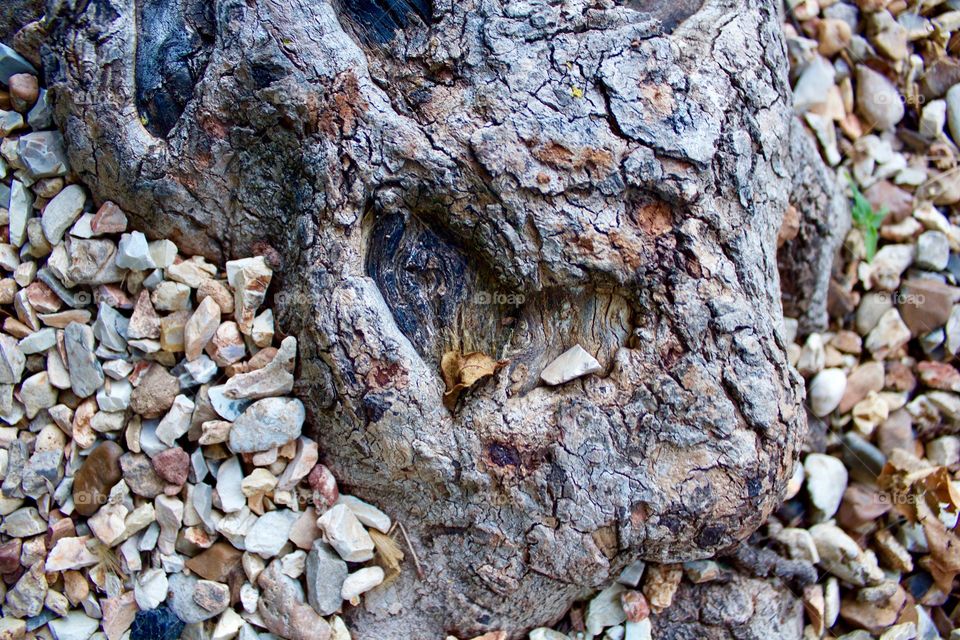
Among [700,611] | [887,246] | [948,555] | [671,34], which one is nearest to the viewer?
[671,34]

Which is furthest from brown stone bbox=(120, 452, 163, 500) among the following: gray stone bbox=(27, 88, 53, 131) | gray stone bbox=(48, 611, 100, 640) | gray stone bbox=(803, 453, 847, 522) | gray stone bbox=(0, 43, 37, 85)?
gray stone bbox=(803, 453, 847, 522)

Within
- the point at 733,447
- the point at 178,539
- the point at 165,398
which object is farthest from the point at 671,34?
the point at 178,539

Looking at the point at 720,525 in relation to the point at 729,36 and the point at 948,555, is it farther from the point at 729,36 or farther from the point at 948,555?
the point at 729,36

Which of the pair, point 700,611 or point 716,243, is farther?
point 700,611

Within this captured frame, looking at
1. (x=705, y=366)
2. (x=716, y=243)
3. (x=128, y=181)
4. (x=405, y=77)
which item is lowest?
(x=705, y=366)

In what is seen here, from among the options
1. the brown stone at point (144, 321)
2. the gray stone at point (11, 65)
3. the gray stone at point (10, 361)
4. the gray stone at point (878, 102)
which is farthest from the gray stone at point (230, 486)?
the gray stone at point (878, 102)

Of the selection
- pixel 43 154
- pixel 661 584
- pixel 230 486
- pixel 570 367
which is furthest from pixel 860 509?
pixel 43 154
